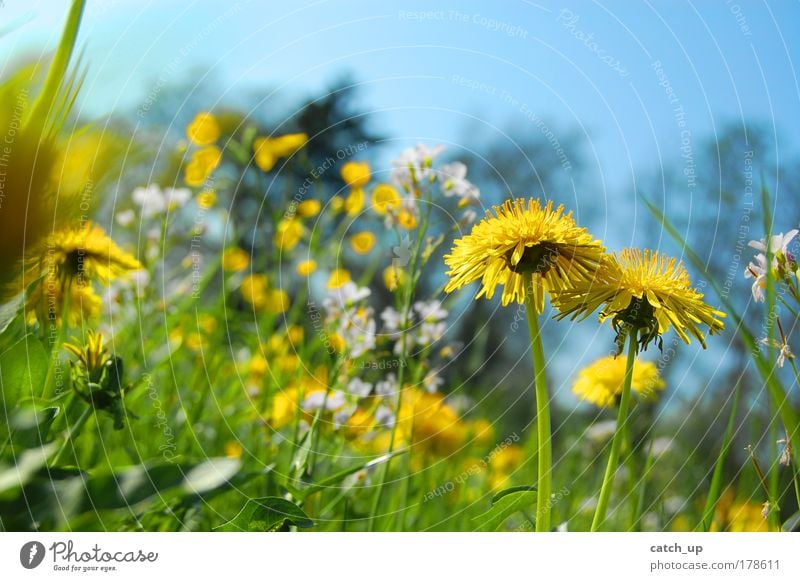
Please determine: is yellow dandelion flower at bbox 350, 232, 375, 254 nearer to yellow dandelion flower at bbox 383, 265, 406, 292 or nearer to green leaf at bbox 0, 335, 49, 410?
yellow dandelion flower at bbox 383, 265, 406, 292

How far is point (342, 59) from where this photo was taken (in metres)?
0.91

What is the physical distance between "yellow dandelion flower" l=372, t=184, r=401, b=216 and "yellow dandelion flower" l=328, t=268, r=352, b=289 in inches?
4.2

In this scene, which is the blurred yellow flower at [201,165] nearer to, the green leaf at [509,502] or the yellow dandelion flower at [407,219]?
the yellow dandelion flower at [407,219]

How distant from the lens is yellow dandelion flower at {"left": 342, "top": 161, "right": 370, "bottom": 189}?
997 millimetres

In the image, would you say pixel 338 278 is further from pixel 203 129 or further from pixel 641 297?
pixel 641 297

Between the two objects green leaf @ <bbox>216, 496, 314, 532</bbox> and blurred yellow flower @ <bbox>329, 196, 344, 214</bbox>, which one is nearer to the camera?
green leaf @ <bbox>216, 496, 314, 532</bbox>

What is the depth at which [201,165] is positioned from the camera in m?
1.06

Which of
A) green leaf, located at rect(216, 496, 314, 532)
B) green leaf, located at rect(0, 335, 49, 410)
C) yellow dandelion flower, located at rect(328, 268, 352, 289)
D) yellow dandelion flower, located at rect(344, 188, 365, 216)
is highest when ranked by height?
yellow dandelion flower, located at rect(344, 188, 365, 216)

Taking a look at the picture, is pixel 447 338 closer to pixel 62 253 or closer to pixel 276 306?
pixel 276 306

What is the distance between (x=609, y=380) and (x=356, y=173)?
1.27 ft
